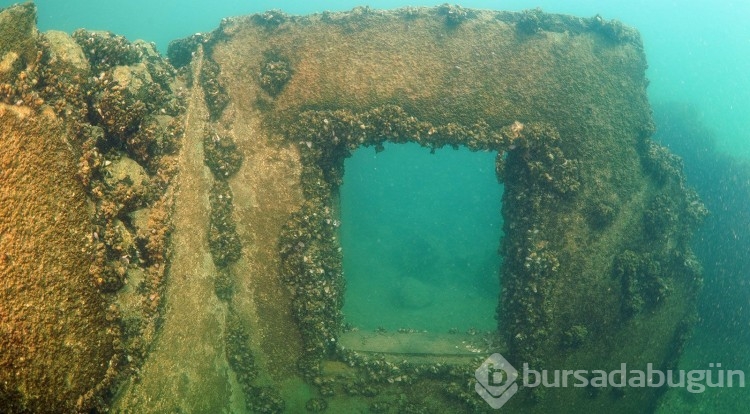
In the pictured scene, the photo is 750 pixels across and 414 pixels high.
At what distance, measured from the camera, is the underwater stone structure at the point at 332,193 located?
25.0 feet

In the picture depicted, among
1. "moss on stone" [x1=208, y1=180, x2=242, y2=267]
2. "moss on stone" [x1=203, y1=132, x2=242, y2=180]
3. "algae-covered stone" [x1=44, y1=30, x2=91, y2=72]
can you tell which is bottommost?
"moss on stone" [x1=208, y1=180, x2=242, y2=267]

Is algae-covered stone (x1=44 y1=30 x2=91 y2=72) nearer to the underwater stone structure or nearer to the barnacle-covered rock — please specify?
the underwater stone structure

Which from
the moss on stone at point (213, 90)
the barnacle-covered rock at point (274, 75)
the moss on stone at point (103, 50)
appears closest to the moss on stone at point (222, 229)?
the moss on stone at point (213, 90)

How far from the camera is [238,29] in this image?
469 inches

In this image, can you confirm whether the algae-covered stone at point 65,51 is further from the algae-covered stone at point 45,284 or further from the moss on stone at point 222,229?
the moss on stone at point 222,229

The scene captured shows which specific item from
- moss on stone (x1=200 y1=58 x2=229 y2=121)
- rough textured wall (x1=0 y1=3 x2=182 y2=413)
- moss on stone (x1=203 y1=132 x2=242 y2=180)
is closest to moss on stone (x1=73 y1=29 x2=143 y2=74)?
rough textured wall (x1=0 y1=3 x2=182 y2=413)

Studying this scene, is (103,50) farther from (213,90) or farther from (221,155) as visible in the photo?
(221,155)

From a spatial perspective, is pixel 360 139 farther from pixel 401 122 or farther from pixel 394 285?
pixel 394 285

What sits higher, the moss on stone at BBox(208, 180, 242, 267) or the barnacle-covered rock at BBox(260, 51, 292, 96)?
the barnacle-covered rock at BBox(260, 51, 292, 96)

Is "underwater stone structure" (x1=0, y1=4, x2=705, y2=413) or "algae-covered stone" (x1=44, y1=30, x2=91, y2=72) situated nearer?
"algae-covered stone" (x1=44, y1=30, x2=91, y2=72)

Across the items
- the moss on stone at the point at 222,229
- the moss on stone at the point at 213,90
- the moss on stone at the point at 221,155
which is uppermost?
the moss on stone at the point at 213,90

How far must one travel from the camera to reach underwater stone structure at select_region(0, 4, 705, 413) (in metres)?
7.63

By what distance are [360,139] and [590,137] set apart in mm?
6422

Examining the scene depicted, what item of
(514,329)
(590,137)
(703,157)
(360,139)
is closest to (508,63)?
(590,137)
